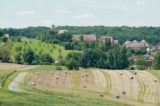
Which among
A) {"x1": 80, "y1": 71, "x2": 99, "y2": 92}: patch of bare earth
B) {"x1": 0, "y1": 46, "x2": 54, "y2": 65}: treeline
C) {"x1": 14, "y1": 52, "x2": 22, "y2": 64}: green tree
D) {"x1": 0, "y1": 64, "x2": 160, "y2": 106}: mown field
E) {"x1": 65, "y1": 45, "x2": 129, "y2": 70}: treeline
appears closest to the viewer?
{"x1": 0, "y1": 64, "x2": 160, "y2": 106}: mown field

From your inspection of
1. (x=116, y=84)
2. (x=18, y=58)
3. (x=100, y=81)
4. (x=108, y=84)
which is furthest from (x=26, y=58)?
(x=116, y=84)

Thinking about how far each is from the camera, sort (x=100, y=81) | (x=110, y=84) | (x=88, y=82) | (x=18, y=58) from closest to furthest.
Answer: (x=110, y=84), (x=88, y=82), (x=100, y=81), (x=18, y=58)

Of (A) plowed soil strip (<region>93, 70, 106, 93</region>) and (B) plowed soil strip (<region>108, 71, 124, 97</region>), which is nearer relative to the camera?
(B) plowed soil strip (<region>108, 71, 124, 97</region>)

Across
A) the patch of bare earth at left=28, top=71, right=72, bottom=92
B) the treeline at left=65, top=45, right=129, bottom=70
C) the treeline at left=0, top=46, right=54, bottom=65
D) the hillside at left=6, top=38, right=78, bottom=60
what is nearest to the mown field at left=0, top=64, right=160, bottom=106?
the patch of bare earth at left=28, top=71, right=72, bottom=92

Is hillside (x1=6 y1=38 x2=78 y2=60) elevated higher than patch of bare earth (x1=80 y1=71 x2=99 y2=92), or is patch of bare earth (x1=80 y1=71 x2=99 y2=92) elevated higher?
hillside (x1=6 y1=38 x2=78 y2=60)

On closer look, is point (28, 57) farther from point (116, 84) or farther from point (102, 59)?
point (116, 84)

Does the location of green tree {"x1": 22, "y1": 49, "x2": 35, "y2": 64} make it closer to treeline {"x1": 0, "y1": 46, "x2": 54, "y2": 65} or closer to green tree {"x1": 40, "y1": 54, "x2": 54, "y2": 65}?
treeline {"x1": 0, "y1": 46, "x2": 54, "y2": 65}

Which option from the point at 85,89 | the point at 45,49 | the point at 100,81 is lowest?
the point at 85,89

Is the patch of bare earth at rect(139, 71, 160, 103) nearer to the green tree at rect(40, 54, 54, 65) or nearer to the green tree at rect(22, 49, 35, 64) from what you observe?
the green tree at rect(40, 54, 54, 65)

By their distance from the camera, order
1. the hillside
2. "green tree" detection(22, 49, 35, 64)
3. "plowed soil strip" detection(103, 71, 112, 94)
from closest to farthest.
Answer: "plowed soil strip" detection(103, 71, 112, 94)
"green tree" detection(22, 49, 35, 64)
the hillside

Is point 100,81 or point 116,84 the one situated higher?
point 100,81

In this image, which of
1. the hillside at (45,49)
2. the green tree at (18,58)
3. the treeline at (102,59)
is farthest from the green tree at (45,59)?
the treeline at (102,59)

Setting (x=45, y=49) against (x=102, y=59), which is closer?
(x=102, y=59)

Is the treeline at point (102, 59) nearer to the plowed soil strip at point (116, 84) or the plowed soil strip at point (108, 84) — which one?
the plowed soil strip at point (116, 84)
